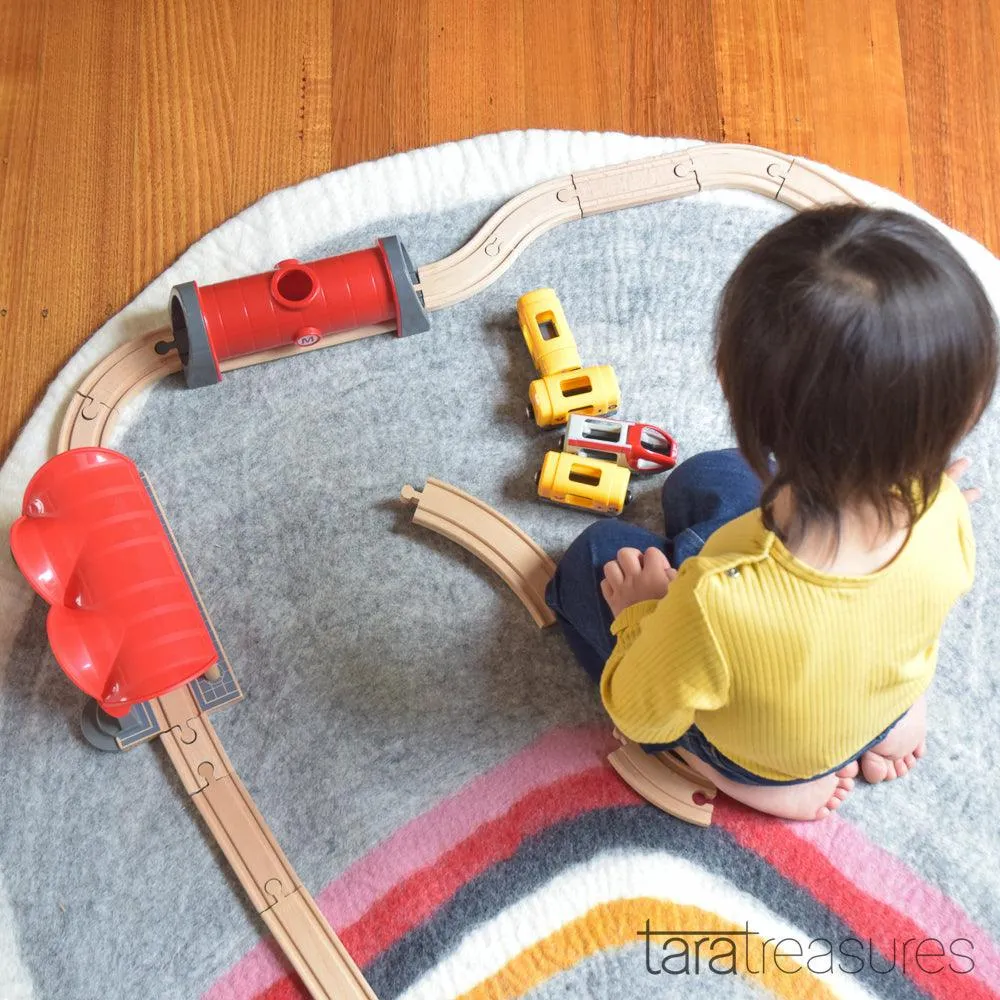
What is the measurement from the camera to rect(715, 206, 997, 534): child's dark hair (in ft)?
1.63

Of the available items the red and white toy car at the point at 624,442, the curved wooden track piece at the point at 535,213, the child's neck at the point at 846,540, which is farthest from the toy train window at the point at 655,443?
the child's neck at the point at 846,540

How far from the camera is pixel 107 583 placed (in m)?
0.85

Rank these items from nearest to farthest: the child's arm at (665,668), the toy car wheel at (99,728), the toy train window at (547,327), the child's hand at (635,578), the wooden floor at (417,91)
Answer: the child's arm at (665,668)
the child's hand at (635,578)
the toy car wheel at (99,728)
the toy train window at (547,327)
the wooden floor at (417,91)

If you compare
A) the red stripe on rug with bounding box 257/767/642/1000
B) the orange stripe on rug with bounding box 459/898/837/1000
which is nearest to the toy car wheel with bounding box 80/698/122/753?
the red stripe on rug with bounding box 257/767/642/1000

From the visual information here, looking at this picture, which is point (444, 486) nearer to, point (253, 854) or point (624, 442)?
point (624, 442)

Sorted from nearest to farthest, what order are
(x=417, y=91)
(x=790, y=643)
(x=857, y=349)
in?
(x=857, y=349) < (x=790, y=643) < (x=417, y=91)

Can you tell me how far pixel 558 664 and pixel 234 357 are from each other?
0.42 meters

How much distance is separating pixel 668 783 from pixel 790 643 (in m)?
0.33

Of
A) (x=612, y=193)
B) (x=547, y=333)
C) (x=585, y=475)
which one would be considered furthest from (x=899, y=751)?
(x=612, y=193)

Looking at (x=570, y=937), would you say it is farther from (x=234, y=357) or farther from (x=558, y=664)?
(x=234, y=357)

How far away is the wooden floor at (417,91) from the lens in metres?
1.10

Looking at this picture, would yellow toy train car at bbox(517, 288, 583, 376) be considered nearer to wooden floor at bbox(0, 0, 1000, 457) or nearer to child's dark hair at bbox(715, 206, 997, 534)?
wooden floor at bbox(0, 0, 1000, 457)

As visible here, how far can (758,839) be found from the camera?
881 millimetres

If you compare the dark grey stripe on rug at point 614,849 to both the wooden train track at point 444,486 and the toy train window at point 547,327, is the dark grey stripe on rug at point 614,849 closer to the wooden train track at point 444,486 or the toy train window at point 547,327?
the wooden train track at point 444,486
